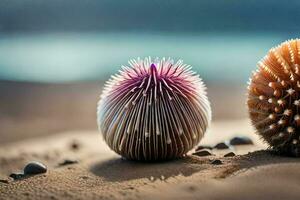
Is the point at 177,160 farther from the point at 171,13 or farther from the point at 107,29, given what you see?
the point at 171,13

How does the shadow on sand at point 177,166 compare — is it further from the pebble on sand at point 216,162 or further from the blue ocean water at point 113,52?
the blue ocean water at point 113,52

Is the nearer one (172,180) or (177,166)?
(172,180)

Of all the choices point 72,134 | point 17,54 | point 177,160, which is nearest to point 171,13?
point 17,54

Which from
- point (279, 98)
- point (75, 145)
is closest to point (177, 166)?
point (279, 98)

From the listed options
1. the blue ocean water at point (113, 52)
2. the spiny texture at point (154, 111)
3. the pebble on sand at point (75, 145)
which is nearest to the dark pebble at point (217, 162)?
the spiny texture at point (154, 111)

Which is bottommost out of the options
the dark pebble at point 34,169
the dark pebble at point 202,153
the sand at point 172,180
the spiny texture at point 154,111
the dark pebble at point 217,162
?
the sand at point 172,180

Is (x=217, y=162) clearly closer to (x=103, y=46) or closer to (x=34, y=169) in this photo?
(x=34, y=169)
